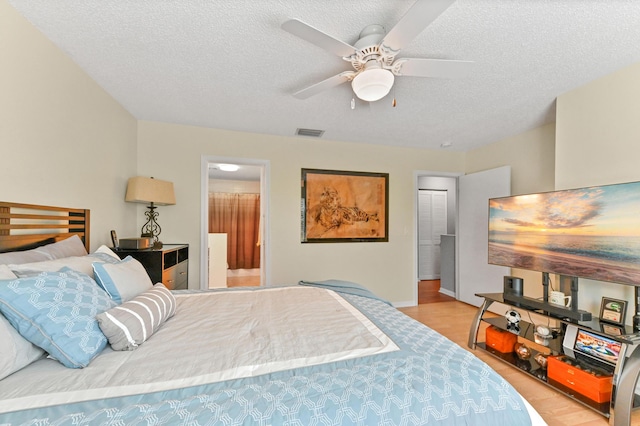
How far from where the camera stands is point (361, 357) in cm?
110

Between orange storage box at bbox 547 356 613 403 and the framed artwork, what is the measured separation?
2.39 metres

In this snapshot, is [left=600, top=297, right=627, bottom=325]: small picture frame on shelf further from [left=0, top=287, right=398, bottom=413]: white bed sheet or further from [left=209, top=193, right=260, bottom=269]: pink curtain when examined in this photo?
[left=209, top=193, right=260, bottom=269]: pink curtain

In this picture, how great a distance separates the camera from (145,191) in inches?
110

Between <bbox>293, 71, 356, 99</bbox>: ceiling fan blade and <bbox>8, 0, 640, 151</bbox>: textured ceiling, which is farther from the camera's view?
<bbox>293, 71, 356, 99</bbox>: ceiling fan blade

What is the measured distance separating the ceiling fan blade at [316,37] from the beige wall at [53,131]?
1.56 meters

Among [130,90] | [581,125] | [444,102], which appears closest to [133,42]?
[130,90]

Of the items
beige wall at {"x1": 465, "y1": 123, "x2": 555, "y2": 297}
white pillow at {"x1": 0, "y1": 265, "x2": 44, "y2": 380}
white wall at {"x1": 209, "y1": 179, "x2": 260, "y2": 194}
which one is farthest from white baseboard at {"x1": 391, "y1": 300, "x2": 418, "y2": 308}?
white wall at {"x1": 209, "y1": 179, "x2": 260, "y2": 194}

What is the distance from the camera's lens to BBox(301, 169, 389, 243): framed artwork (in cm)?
396

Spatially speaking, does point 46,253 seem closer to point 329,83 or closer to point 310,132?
point 329,83

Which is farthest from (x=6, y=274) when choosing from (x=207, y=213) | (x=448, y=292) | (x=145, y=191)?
(x=448, y=292)

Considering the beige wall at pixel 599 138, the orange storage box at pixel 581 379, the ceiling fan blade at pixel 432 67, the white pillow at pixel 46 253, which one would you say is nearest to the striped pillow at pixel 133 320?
the white pillow at pixel 46 253

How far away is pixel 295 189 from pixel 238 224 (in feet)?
11.3

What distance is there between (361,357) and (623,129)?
8.86 feet

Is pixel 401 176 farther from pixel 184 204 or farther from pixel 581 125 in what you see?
pixel 184 204
